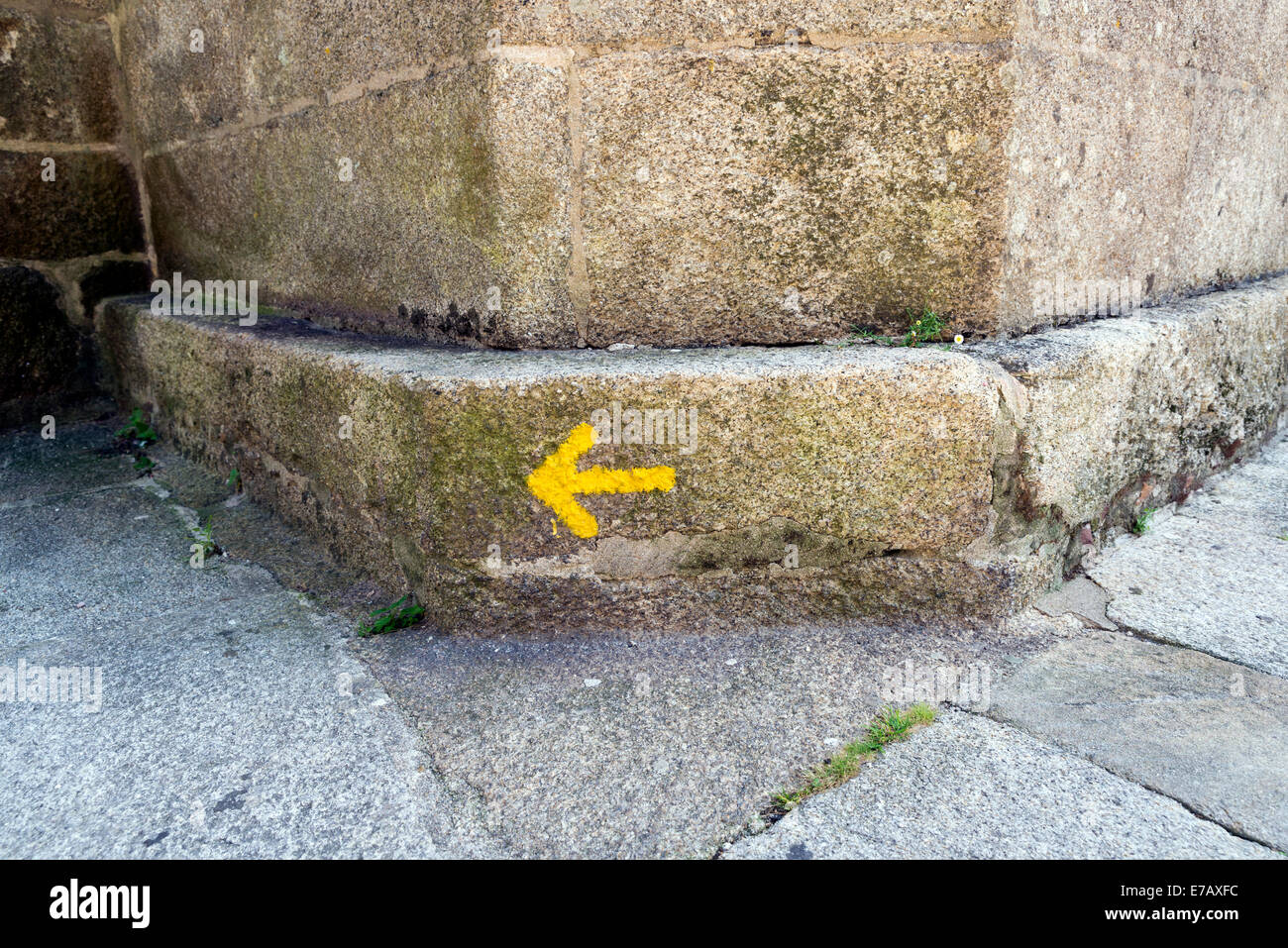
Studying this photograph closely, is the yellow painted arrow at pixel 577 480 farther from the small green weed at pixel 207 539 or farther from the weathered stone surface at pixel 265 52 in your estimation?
the small green weed at pixel 207 539

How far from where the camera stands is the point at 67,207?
3.33 meters

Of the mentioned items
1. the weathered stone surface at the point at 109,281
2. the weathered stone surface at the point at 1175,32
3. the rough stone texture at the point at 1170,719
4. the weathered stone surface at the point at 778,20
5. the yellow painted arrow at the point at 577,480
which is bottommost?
the rough stone texture at the point at 1170,719

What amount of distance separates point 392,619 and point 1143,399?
6.43ft

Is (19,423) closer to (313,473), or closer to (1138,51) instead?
(313,473)

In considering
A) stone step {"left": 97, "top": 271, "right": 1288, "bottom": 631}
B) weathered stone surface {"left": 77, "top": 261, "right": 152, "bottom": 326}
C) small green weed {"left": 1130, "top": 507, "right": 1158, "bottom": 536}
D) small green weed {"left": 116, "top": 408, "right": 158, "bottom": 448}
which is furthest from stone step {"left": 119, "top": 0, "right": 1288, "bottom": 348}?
weathered stone surface {"left": 77, "top": 261, "right": 152, "bottom": 326}

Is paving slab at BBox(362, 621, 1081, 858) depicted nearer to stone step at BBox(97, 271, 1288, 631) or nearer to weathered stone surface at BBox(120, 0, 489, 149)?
stone step at BBox(97, 271, 1288, 631)

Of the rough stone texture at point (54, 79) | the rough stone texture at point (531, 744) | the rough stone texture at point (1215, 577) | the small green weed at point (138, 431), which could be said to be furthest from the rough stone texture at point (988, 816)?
the rough stone texture at point (54, 79)

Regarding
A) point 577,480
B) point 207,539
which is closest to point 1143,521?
point 577,480

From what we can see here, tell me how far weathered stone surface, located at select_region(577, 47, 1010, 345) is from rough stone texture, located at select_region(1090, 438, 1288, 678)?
73 centimetres

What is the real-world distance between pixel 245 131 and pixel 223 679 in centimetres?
189

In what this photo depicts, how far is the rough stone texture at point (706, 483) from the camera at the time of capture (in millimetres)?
1697

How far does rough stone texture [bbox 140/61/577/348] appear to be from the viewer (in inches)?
69.8

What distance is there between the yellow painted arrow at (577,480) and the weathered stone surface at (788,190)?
1.10ft

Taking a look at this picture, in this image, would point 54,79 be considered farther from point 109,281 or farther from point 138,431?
point 138,431
